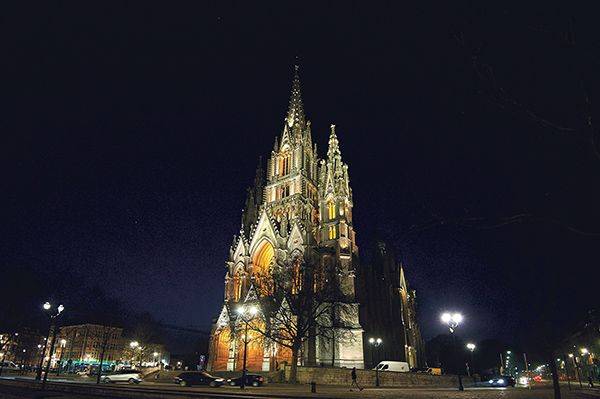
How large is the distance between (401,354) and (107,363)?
2864 inches

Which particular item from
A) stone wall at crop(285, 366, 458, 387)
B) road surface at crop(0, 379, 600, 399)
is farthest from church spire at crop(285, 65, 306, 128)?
road surface at crop(0, 379, 600, 399)

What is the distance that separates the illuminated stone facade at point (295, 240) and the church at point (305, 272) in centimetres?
14

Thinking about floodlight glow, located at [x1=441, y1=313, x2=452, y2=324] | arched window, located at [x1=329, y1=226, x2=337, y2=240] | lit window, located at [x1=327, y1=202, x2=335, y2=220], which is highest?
lit window, located at [x1=327, y1=202, x2=335, y2=220]

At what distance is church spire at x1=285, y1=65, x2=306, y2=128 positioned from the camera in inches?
2798

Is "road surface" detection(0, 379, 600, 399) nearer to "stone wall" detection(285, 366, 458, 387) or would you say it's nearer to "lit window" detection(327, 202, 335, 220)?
"stone wall" detection(285, 366, 458, 387)

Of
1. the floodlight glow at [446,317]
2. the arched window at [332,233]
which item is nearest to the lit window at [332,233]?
the arched window at [332,233]

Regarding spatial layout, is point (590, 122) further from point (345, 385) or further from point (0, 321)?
point (0, 321)

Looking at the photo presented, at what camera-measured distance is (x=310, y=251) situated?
52281 millimetres

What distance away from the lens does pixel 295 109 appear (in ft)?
240

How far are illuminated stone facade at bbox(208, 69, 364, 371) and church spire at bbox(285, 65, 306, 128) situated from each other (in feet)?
0.73

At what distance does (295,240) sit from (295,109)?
97.2ft

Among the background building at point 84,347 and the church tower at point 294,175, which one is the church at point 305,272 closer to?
the church tower at point 294,175

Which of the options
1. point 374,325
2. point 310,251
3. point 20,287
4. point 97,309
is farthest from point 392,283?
point 20,287

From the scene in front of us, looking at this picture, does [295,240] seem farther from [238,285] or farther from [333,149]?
[333,149]
